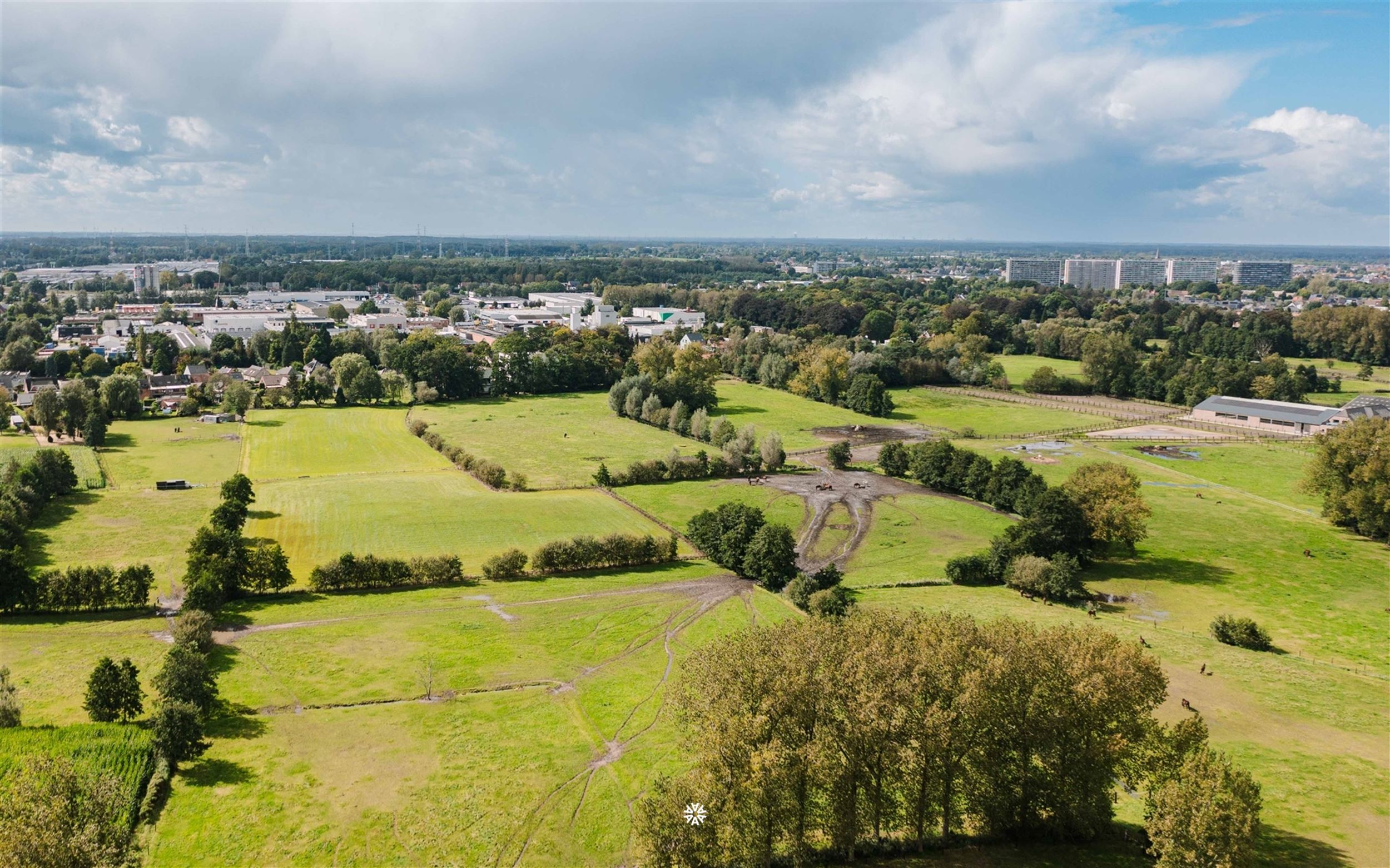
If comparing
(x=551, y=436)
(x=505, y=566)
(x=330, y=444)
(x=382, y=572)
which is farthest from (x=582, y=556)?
(x=330, y=444)

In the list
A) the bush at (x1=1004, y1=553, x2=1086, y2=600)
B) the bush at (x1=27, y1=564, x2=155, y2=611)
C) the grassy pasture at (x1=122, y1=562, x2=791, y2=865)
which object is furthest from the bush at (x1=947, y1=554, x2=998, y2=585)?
the bush at (x1=27, y1=564, x2=155, y2=611)

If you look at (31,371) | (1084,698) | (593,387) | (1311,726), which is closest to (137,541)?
(1084,698)

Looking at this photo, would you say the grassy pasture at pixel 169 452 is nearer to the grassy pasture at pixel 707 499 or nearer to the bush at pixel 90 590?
the bush at pixel 90 590

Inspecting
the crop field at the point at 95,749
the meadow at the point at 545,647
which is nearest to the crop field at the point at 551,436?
the meadow at the point at 545,647

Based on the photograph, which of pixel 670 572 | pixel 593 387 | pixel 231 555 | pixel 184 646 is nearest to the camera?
pixel 184 646

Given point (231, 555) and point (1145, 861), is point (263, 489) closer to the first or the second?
point (231, 555)

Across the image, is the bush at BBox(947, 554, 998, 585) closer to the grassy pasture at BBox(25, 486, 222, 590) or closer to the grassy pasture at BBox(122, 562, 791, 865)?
the grassy pasture at BBox(122, 562, 791, 865)
